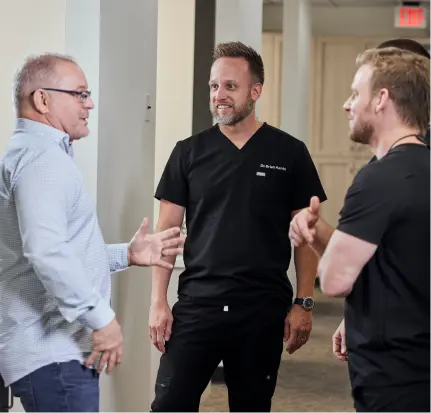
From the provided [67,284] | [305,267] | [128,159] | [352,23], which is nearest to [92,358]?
[67,284]

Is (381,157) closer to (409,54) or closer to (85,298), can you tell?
Result: (409,54)

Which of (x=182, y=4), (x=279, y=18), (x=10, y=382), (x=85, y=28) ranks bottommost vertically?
(x=10, y=382)

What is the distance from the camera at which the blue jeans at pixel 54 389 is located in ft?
6.41

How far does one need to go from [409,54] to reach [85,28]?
1188mm

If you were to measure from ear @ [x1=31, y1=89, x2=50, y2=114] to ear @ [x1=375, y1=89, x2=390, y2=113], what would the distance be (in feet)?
2.56

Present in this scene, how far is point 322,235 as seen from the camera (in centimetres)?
203

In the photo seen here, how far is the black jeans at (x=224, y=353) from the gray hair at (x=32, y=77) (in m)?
0.95

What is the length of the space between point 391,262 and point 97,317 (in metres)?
0.68

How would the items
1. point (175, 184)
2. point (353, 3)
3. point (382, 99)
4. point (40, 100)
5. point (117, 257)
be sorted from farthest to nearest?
1. point (353, 3)
2. point (175, 184)
3. point (117, 257)
4. point (40, 100)
5. point (382, 99)

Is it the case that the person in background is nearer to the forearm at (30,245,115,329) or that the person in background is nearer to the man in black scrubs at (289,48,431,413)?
the forearm at (30,245,115,329)

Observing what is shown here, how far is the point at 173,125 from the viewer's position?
4.57 m

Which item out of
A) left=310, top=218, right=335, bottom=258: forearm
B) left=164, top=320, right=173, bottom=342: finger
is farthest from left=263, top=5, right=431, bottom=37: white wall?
left=310, top=218, right=335, bottom=258: forearm

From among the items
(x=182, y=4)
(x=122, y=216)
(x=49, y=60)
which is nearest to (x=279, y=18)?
(x=182, y=4)

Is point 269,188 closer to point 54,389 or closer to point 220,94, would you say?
point 220,94
